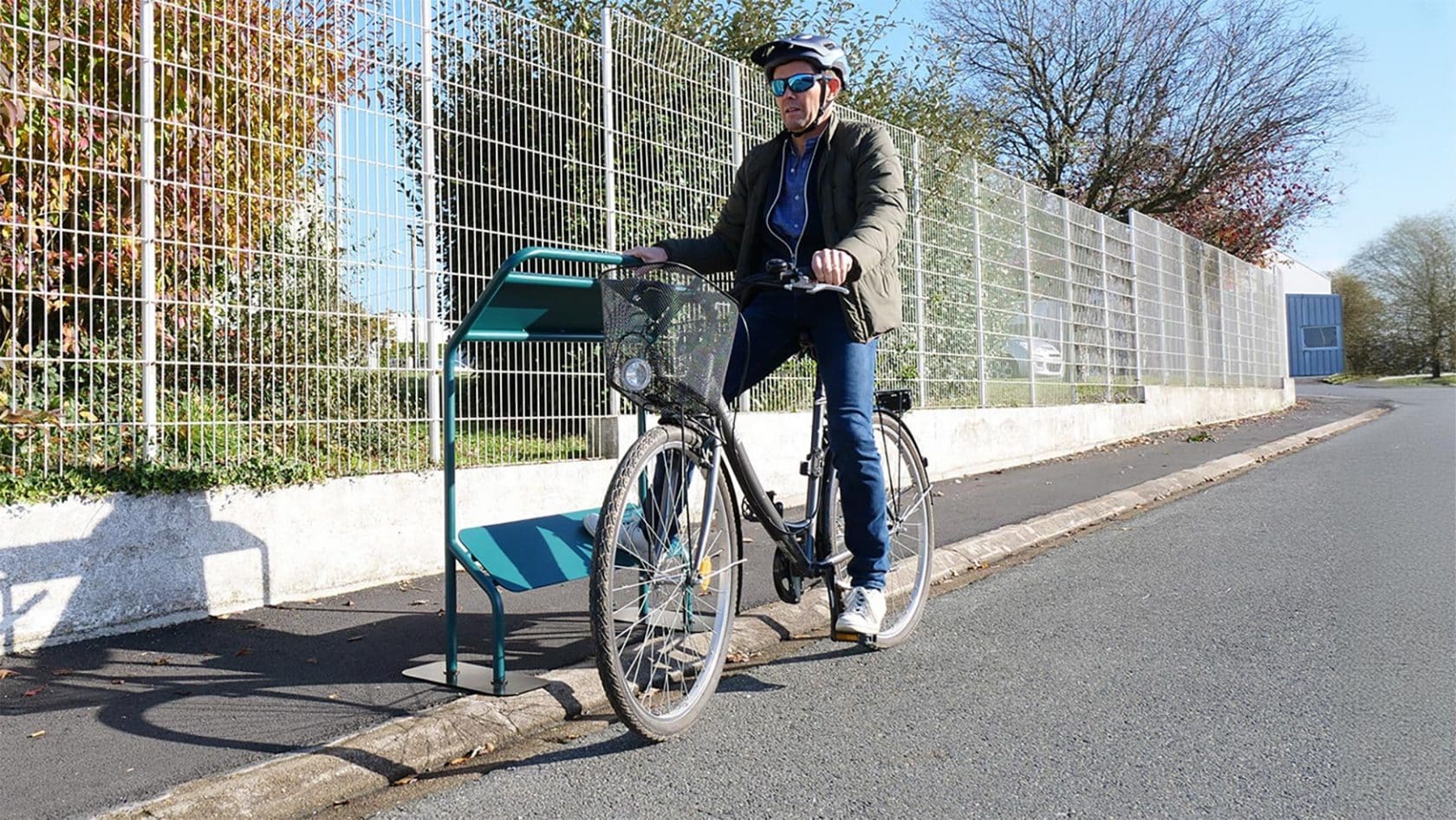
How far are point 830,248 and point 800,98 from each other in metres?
0.58

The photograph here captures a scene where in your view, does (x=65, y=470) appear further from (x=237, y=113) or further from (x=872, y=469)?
(x=872, y=469)

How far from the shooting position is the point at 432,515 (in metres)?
5.88

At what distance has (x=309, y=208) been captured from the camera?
5430 millimetres

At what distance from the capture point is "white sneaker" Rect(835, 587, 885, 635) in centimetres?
396

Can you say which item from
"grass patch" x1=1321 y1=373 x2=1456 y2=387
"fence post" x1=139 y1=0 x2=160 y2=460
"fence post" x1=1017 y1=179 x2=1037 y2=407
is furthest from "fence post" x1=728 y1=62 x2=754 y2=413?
"grass patch" x1=1321 y1=373 x2=1456 y2=387

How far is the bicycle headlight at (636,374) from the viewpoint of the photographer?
11.1 feet

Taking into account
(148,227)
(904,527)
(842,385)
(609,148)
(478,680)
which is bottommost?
(478,680)

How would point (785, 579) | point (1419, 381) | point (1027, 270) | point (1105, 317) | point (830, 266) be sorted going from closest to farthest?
point (830, 266) → point (785, 579) → point (1027, 270) → point (1105, 317) → point (1419, 381)

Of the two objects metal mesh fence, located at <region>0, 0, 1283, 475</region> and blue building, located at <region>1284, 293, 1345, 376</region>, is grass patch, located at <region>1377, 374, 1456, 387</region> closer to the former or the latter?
blue building, located at <region>1284, 293, 1345, 376</region>

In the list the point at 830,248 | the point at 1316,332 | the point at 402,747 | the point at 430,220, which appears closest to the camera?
the point at 402,747

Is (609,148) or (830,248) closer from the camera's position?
(830,248)

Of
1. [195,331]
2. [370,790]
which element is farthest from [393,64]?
[370,790]

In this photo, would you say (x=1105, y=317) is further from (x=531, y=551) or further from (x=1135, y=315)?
(x=531, y=551)

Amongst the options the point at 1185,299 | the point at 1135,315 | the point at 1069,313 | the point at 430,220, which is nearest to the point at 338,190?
the point at 430,220
